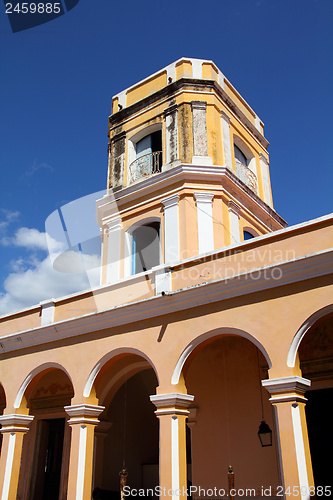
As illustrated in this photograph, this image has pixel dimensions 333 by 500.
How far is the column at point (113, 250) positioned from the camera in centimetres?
1212

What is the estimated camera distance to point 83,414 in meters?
8.62

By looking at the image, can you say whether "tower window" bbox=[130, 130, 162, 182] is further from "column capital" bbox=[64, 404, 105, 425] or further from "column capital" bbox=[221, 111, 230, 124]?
"column capital" bbox=[64, 404, 105, 425]

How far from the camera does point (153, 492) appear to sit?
11.3 m

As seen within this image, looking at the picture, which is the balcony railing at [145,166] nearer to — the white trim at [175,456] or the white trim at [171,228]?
the white trim at [171,228]

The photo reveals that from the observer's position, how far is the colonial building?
280 inches

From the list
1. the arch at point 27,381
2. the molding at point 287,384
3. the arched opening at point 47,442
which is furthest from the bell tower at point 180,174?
the molding at point 287,384

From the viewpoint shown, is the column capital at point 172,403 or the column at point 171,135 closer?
the column capital at point 172,403

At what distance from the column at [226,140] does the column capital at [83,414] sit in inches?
271

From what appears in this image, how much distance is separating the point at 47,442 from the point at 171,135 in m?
8.70

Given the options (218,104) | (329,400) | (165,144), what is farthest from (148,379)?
(218,104)

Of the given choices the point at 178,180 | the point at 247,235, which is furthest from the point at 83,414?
the point at 247,235

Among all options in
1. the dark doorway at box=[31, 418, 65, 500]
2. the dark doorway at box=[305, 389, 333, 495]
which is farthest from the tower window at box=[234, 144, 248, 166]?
the dark doorway at box=[31, 418, 65, 500]

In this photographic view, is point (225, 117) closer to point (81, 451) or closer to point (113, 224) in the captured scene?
point (113, 224)

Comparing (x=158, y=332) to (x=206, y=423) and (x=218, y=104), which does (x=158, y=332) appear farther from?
(x=218, y=104)
